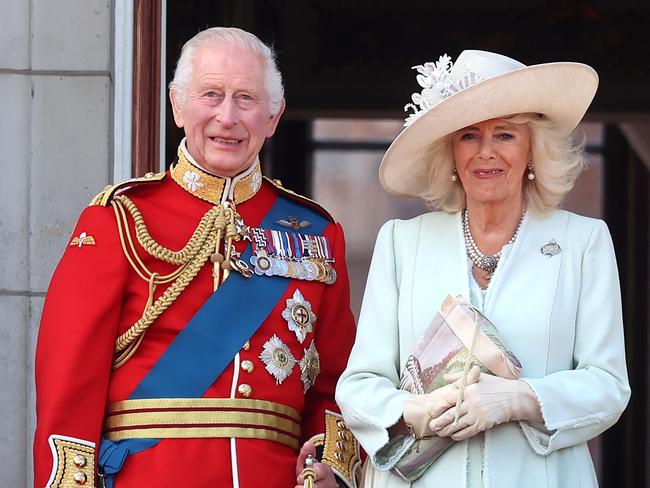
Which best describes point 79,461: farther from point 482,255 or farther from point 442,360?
point 482,255

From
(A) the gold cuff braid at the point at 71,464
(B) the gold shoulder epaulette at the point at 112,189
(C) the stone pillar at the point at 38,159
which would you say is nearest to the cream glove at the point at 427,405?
(A) the gold cuff braid at the point at 71,464

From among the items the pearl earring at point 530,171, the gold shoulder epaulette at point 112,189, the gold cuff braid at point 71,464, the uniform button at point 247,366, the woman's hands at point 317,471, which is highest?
the pearl earring at point 530,171

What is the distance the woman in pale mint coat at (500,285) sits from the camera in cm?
346

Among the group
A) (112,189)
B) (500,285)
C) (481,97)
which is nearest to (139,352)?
(112,189)

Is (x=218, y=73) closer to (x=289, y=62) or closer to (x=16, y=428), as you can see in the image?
(x=16, y=428)

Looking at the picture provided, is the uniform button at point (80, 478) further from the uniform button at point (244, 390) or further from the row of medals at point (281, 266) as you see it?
the row of medals at point (281, 266)

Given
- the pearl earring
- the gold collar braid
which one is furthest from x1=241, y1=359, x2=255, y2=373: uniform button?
the pearl earring

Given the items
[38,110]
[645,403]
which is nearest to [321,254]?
[38,110]

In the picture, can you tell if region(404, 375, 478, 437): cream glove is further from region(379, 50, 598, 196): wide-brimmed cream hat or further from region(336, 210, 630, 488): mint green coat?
region(379, 50, 598, 196): wide-brimmed cream hat

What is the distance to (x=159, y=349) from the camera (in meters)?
3.77

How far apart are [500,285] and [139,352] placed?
A: 0.84 m

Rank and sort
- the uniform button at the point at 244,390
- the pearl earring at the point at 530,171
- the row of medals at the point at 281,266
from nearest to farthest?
the pearl earring at the point at 530,171
the uniform button at the point at 244,390
the row of medals at the point at 281,266

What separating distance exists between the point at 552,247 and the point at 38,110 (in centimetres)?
167

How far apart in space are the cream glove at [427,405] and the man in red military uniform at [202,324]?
36 cm
